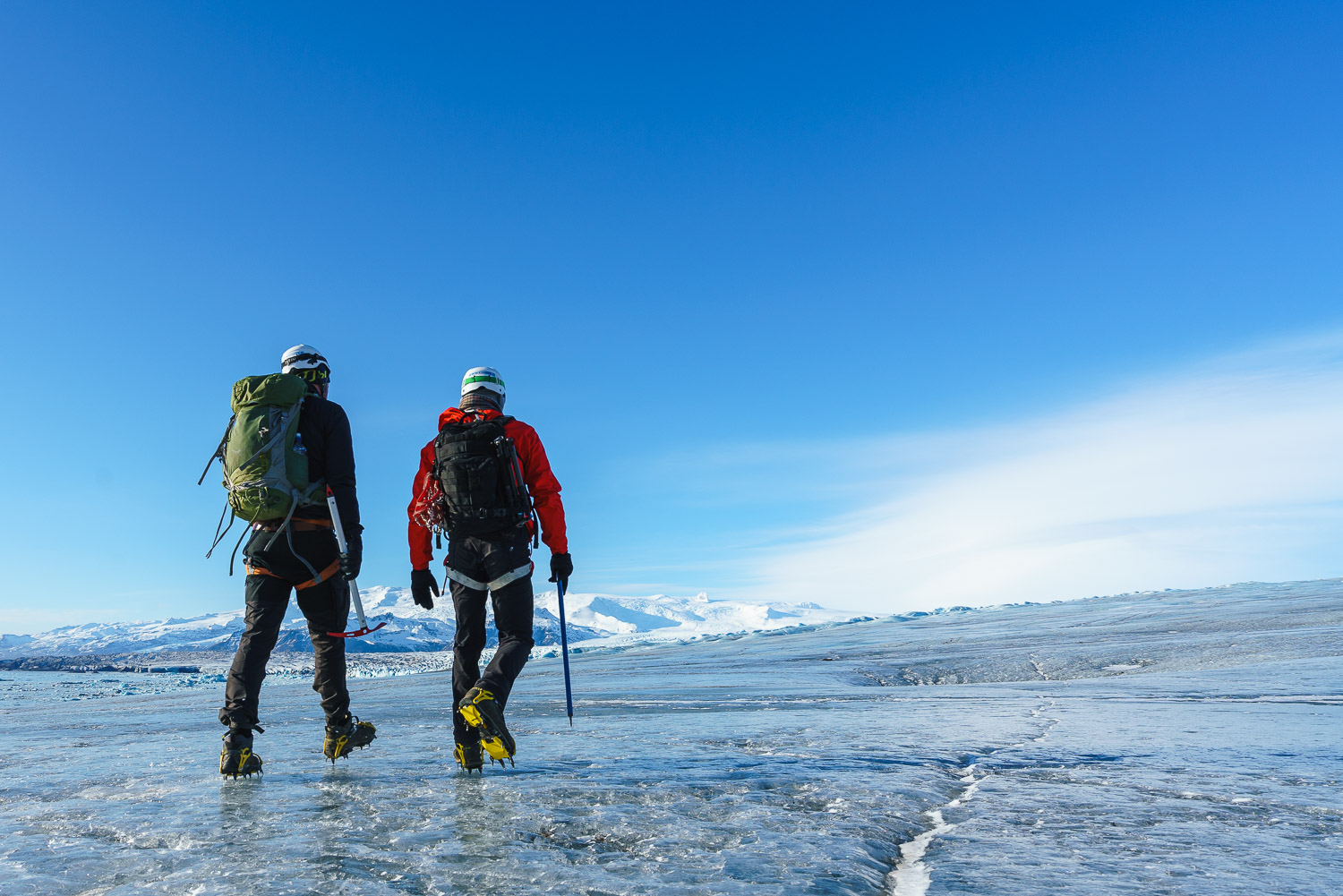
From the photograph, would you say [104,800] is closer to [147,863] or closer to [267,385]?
[147,863]

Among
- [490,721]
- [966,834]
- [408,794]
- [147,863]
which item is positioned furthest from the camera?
[490,721]

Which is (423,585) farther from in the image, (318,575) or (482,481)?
(482,481)

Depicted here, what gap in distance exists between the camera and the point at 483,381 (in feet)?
16.2

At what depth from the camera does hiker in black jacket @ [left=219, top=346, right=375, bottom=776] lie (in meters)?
4.46

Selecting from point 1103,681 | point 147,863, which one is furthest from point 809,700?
point 147,863

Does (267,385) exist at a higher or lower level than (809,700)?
higher

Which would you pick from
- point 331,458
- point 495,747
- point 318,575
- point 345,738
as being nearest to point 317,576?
point 318,575

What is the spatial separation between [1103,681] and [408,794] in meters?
9.01

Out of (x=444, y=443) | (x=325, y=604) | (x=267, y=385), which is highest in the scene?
(x=267, y=385)

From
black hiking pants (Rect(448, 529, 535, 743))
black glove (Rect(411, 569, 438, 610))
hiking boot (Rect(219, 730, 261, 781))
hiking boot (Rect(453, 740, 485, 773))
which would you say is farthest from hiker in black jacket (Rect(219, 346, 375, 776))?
hiking boot (Rect(453, 740, 485, 773))

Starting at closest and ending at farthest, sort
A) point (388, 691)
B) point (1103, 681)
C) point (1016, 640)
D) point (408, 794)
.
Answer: point (408, 794) → point (1103, 681) → point (388, 691) → point (1016, 640)

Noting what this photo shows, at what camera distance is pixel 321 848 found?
106 inches

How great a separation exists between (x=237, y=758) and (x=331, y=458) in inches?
71.3

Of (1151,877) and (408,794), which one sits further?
(408,794)
